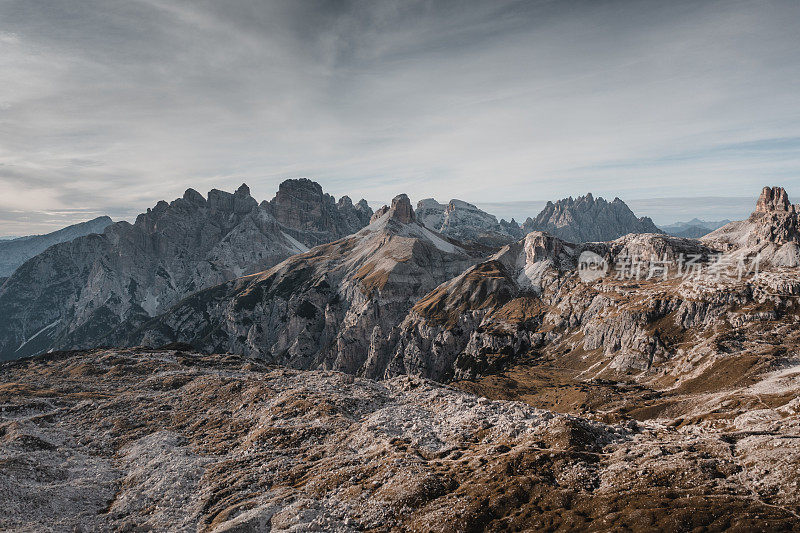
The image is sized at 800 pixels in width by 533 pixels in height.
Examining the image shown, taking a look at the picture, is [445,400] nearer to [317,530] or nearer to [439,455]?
[439,455]

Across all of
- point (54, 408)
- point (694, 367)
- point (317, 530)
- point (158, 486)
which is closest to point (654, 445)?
point (317, 530)

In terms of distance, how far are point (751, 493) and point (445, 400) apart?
55899 mm

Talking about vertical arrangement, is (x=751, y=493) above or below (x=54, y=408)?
above

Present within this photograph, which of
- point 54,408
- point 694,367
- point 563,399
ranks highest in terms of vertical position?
point 54,408

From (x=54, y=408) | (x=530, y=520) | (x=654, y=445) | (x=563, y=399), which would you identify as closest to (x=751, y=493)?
(x=654, y=445)

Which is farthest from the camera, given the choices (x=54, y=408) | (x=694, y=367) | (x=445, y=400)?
(x=694, y=367)

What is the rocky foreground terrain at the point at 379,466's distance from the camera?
42.2 m

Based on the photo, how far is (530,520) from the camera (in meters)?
41.7

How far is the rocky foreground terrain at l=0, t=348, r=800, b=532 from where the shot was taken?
42.2m

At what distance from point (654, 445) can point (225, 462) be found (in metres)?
70.8

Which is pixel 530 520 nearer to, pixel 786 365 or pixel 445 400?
pixel 445 400

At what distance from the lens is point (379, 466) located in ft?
195

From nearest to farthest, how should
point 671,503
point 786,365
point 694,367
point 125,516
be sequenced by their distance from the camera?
point 671,503 → point 125,516 → point 786,365 → point 694,367

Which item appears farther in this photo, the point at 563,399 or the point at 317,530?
the point at 563,399
